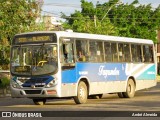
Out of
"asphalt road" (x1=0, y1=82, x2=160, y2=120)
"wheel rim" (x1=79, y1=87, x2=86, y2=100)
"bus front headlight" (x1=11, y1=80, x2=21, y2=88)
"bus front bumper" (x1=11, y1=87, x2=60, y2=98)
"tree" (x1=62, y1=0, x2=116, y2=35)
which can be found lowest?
"asphalt road" (x1=0, y1=82, x2=160, y2=120)

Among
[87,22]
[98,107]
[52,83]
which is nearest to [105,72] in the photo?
[52,83]

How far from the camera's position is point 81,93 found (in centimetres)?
2242

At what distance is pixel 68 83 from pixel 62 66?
783mm

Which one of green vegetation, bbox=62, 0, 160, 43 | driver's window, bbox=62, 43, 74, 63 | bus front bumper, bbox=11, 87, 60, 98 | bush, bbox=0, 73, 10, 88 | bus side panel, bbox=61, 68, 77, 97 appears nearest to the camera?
bus front bumper, bbox=11, 87, 60, 98

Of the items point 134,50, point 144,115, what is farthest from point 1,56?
point 144,115

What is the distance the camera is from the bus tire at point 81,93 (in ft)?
72.8

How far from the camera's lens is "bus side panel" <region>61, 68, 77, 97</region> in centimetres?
2122

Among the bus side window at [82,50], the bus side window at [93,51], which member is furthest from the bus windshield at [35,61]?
the bus side window at [93,51]

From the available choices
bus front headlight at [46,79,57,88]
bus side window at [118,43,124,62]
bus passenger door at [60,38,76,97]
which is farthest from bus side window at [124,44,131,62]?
bus front headlight at [46,79,57,88]

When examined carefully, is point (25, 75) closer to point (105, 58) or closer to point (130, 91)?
point (105, 58)

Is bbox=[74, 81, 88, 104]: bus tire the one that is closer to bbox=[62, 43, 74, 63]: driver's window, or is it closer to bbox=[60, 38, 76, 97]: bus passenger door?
bbox=[60, 38, 76, 97]: bus passenger door

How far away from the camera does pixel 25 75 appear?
21.2 m

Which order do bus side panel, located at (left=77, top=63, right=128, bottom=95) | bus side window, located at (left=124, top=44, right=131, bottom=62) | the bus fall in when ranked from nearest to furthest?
the bus
bus side panel, located at (left=77, top=63, right=128, bottom=95)
bus side window, located at (left=124, top=44, right=131, bottom=62)

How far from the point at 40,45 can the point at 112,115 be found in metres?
5.60
